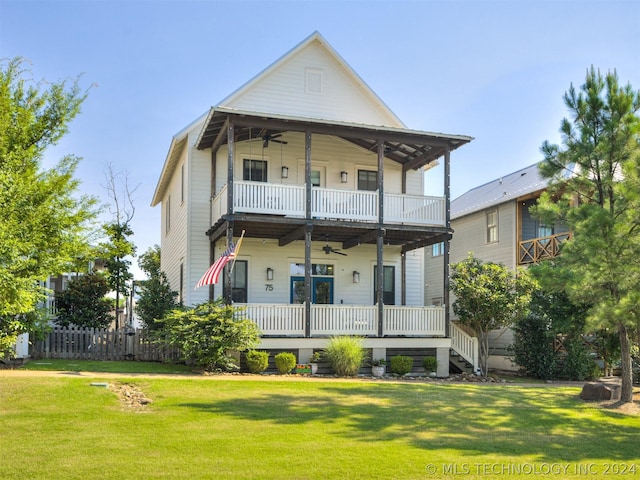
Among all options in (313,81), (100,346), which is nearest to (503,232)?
(313,81)

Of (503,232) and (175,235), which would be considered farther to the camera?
Result: (503,232)

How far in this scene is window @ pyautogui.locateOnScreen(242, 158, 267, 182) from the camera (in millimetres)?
21734

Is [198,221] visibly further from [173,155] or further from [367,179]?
[367,179]

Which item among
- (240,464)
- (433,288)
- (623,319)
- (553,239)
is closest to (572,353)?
(553,239)

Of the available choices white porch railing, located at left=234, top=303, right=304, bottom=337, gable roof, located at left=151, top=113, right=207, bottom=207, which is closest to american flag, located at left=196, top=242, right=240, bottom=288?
white porch railing, located at left=234, top=303, right=304, bottom=337

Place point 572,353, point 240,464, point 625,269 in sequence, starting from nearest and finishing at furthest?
point 240,464 < point 625,269 < point 572,353

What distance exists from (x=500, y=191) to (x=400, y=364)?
476 inches

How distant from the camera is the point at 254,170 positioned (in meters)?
21.8

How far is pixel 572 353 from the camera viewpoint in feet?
67.5

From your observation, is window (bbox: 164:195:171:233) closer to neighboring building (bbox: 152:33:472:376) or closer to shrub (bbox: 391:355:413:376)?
neighboring building (bbox: 152:33:472:376)

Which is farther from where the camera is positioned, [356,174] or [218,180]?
[356,174]

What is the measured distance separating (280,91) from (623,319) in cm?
1332

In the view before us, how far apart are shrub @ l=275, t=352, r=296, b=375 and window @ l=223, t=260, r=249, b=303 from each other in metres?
3.79

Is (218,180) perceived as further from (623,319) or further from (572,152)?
(623,319)
